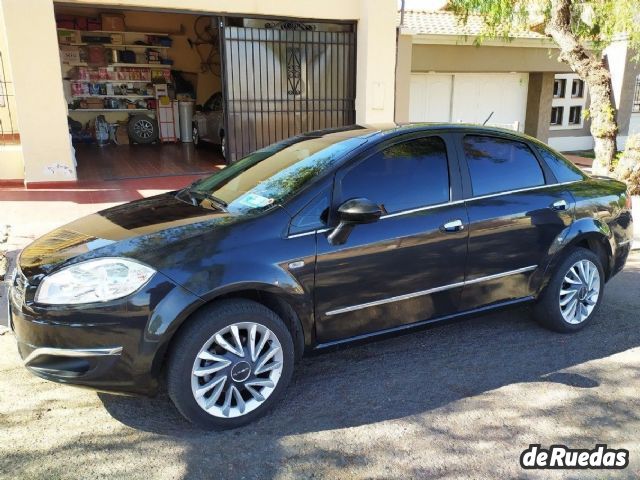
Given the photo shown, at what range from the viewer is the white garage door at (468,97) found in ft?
46.6

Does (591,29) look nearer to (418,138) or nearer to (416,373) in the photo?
(418,138)

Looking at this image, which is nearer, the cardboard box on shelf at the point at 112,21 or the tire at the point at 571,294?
the tire at the point at 571,294

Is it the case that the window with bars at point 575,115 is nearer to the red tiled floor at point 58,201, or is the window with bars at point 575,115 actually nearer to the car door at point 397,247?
the red tiled floor at point 58,201

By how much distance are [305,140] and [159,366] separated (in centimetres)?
205

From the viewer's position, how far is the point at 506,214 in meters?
3.96

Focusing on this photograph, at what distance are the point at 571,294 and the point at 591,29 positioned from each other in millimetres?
8156

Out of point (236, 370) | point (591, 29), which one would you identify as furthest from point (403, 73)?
point (236, 370)

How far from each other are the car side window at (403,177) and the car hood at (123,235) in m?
0.83

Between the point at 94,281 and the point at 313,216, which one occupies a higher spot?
the point at 313,216

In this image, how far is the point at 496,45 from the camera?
14.0m

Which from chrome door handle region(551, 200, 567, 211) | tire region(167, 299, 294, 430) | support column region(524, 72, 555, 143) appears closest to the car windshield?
tire region(167, 299, 294, 430)

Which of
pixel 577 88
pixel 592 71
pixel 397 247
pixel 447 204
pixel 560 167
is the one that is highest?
pixel 592 71

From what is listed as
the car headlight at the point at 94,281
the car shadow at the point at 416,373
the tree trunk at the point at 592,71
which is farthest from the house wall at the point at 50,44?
the car headlight at the point at 94,281

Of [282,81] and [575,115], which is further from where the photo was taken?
[575,115]
